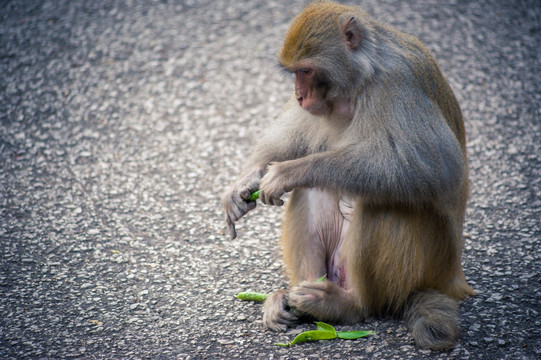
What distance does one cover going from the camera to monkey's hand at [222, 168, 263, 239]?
4.00 metres

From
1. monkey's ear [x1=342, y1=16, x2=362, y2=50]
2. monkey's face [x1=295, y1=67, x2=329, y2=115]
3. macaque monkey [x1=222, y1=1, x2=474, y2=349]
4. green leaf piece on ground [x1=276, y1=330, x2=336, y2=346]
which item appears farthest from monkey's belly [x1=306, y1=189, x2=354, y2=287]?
monkey's ear [x1=342, y1=16, x2=362, y2=50]

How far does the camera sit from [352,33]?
3635 mm

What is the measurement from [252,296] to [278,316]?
391 mm

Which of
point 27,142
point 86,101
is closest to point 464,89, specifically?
point 86,101

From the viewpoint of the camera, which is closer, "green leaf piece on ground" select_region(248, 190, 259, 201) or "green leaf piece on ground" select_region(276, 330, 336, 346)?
"green leaf piece on ground" select_region(276, 330, 336, 346)

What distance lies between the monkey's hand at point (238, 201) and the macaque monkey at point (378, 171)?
0.14 metres

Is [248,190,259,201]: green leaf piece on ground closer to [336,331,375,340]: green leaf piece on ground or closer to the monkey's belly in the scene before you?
the monkey's belly

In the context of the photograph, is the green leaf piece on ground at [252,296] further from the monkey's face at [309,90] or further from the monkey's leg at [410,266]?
the monkey's face at [309,90]

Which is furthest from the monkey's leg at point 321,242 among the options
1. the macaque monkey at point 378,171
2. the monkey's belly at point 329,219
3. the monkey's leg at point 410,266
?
the monkey's leg at point 410,266

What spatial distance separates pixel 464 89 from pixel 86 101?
4.11m

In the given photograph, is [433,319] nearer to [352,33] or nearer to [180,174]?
[352,33]

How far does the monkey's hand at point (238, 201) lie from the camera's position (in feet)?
13.1

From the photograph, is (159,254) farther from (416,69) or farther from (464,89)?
(464,89)

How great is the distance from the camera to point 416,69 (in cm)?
366
